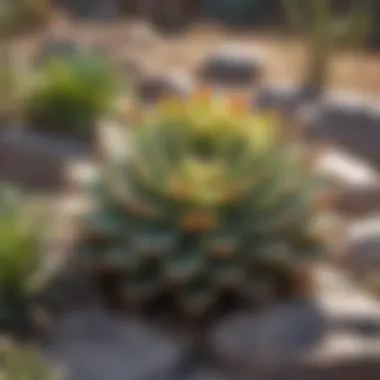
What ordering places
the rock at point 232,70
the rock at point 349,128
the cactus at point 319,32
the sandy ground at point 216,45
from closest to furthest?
1. the rock at point 349,128
2. the cactus at point 319,32
3. the sandy ground at point 216,45
4. the rock at point 232,70

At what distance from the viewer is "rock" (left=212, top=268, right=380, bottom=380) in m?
→ 3.48

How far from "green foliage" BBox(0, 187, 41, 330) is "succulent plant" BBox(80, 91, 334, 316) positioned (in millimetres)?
292

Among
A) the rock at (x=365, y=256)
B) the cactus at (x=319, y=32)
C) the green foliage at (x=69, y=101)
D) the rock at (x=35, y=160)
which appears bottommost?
the rock at (x=365, y=256)

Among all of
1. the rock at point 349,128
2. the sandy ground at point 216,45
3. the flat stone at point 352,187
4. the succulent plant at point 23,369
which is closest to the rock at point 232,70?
the sandy ground at point 216,45

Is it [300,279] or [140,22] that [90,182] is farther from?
[140,22]

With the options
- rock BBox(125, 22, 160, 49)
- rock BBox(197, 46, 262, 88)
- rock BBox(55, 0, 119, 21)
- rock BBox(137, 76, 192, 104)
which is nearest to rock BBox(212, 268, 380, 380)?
rock BBox(137, 76, 192, 104)

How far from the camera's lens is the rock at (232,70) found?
9.05 meters

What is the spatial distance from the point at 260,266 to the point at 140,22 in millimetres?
8417

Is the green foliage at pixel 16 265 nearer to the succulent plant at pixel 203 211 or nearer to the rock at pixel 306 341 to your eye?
the succulent plant at pixel 203 211

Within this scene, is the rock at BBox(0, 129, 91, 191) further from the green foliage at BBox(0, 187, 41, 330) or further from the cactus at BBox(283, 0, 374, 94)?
the cactus at BBox(283, 0, 374, 94)

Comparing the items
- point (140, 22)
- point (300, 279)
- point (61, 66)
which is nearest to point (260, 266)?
point (300, 279)

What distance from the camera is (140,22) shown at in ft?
39.4

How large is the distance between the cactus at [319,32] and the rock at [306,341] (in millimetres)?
4381

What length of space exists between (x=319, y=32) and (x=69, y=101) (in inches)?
106
